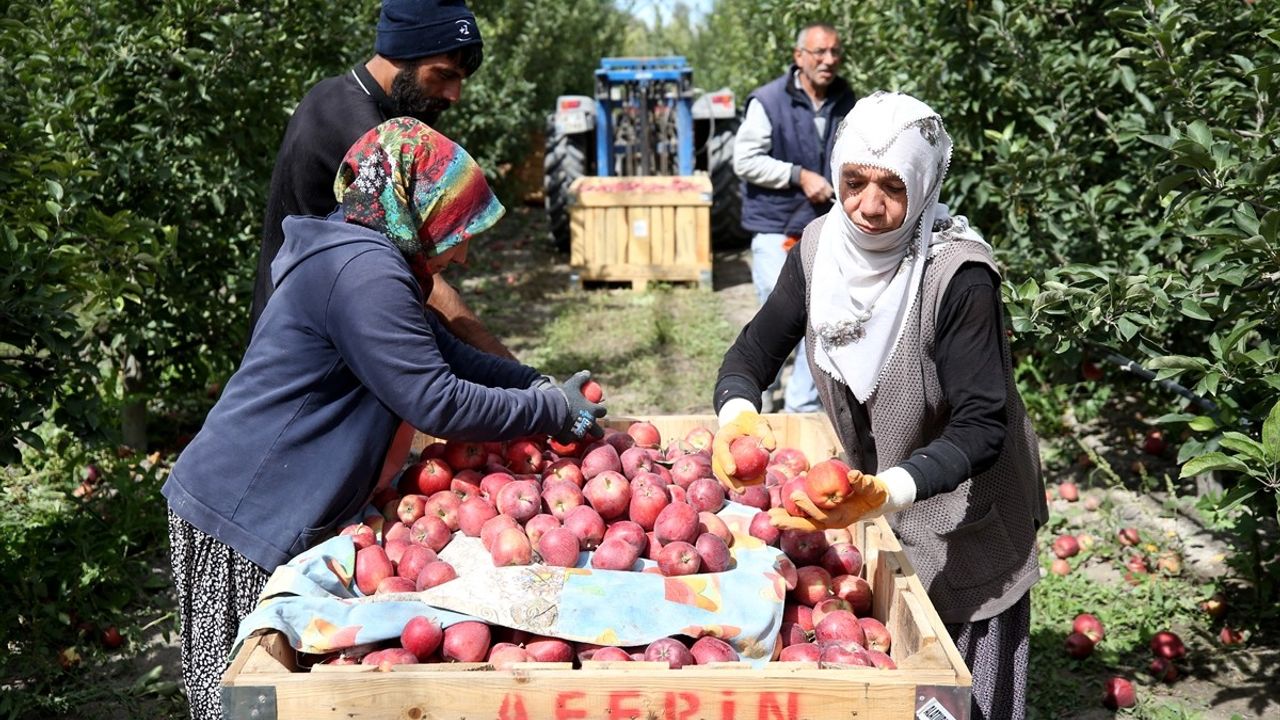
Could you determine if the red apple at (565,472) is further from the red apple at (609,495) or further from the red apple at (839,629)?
the red apple at (839,629)

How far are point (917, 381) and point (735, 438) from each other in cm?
41

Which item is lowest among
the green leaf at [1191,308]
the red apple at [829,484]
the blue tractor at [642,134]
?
the blue tractor at [642,134]

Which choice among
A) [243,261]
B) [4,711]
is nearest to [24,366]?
[4,711]

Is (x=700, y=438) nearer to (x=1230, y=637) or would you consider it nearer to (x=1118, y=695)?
(x=1118, y=695)

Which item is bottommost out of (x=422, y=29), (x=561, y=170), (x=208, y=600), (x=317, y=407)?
(x=561, y=170)

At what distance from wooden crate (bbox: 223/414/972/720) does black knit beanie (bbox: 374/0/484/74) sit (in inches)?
71.2

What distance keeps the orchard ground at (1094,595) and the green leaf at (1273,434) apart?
925 millimetres

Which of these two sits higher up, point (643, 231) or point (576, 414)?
point (576, 414)

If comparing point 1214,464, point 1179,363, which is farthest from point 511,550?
point 1179,363

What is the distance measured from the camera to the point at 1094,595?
454 cm

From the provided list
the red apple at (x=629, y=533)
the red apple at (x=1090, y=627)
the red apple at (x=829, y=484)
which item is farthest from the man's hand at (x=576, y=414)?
the red apple at (x=1090, y=627)

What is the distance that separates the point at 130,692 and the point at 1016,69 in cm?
424

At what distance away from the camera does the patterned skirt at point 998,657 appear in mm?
2764

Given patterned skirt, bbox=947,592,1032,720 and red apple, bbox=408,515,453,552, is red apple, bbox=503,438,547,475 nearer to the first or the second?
red apple, bbox=408,515,453,552
